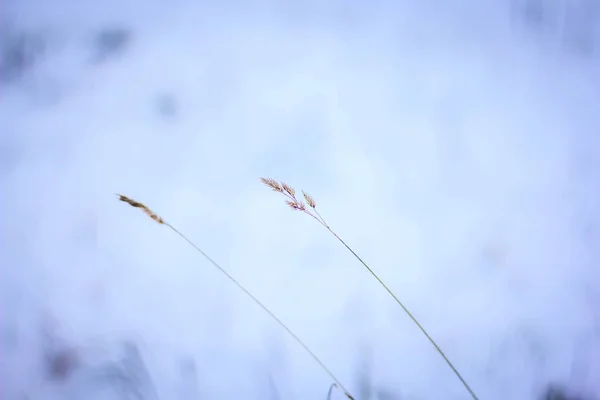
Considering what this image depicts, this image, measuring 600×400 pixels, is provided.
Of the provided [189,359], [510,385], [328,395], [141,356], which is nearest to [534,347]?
[510,385]

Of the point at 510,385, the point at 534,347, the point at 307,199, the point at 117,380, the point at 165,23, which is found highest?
the point at 165,23

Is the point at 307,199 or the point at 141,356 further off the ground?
the point at 307,199

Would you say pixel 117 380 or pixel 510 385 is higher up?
pixel 510 385

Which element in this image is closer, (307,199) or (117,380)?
(307,199)

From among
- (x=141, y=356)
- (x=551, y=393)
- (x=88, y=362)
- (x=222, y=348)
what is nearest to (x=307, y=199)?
(x=222, y=348)

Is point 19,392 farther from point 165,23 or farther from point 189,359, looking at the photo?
point 165,23

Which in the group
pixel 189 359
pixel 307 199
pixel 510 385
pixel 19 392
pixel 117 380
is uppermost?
pixel 307 199

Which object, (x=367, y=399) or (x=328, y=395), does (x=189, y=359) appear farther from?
(x=367, y=399)

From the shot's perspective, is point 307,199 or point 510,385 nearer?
point 307,199

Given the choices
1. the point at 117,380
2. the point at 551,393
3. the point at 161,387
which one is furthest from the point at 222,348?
the point at 551,393
